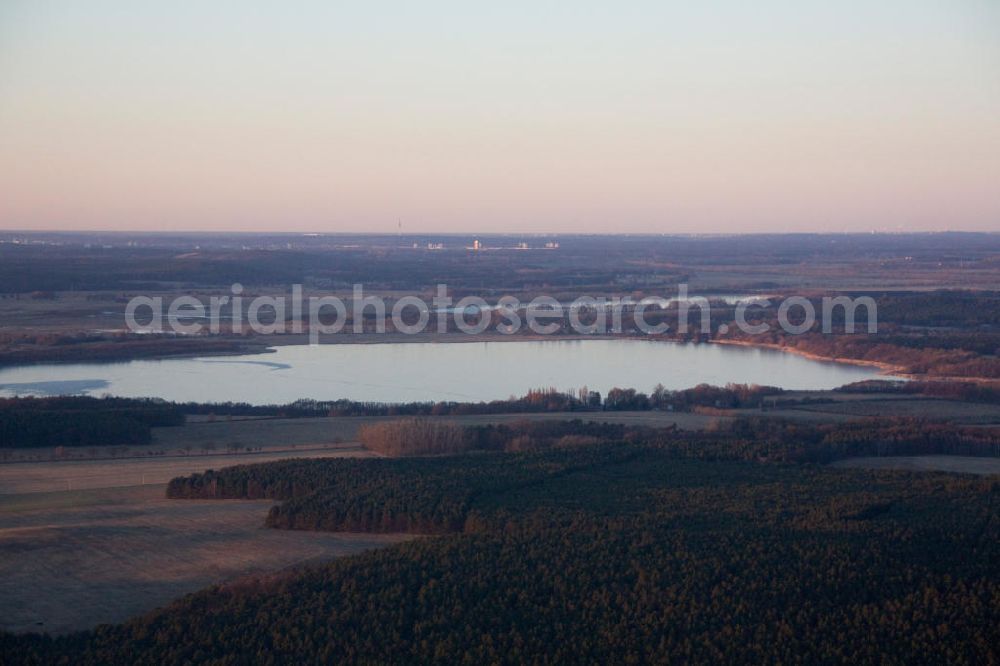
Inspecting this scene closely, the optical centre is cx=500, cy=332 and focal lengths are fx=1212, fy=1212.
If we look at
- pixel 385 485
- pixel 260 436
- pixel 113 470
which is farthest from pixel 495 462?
pixel 113 470

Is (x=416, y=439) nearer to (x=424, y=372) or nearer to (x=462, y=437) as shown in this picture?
(x=462, y=437)

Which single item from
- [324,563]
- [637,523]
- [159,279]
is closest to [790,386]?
[637,523]

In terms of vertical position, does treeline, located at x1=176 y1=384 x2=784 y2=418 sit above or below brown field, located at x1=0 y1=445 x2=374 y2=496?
above

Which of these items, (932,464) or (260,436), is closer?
(932,464)

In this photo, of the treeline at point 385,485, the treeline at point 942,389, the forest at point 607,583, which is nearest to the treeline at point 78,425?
the treeline at point 385,485

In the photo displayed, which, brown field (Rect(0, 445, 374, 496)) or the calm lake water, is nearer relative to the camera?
brown field (Rect(0, 445, 374, 496))

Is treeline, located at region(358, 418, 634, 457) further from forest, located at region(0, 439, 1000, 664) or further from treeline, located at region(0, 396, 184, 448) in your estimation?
treeline, located at region(0, 396, 184, 448)

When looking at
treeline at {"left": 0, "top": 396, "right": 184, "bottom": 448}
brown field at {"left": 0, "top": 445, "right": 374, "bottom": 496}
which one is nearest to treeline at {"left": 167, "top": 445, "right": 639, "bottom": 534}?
brown field at {"left": 0, "top": 445, "right": 374, "bottom": 496}
